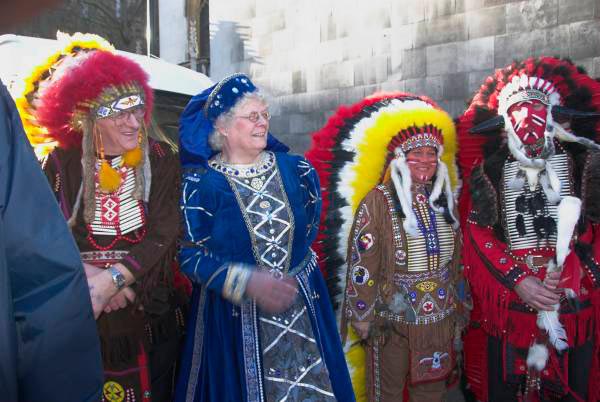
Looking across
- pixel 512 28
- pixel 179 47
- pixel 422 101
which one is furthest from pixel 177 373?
pixel 179 47

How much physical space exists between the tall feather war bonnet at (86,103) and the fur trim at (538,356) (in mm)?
2306

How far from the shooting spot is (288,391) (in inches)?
109

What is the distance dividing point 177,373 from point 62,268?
2.00 meters

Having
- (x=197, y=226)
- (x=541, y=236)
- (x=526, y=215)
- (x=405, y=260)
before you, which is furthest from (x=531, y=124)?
(x=197, y=226)

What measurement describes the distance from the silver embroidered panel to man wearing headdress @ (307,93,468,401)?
0.35m

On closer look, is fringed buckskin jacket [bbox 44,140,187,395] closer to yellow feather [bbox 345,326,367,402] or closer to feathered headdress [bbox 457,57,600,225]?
yellow feather [bbox 345,326,367,402]

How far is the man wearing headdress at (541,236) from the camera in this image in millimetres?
3268

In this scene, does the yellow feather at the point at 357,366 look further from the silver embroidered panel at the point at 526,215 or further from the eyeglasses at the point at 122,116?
the eyeglasses at the point at 122,116

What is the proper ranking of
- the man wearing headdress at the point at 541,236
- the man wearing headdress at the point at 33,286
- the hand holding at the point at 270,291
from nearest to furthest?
the man wearing headdress at the point at 33,286 → the hand holding at the point at 270,291 → the man wearing headdress at the point at 541,236

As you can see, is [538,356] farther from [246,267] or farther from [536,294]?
[246,267]

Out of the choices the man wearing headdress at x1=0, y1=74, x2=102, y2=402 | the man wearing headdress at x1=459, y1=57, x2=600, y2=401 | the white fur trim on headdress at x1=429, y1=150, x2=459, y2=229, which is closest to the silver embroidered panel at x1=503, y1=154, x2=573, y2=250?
the man wearing headdress at x1=459, y1=57, x2=600, y2=401

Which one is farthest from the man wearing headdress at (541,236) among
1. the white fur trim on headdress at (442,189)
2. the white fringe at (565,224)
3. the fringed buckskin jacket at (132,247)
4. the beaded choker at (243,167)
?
the fringed buckskin jacket at (132,247)

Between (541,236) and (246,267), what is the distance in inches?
67.4

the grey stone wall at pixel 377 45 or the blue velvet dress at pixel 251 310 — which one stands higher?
the grey stone wall at pixel 377 45
